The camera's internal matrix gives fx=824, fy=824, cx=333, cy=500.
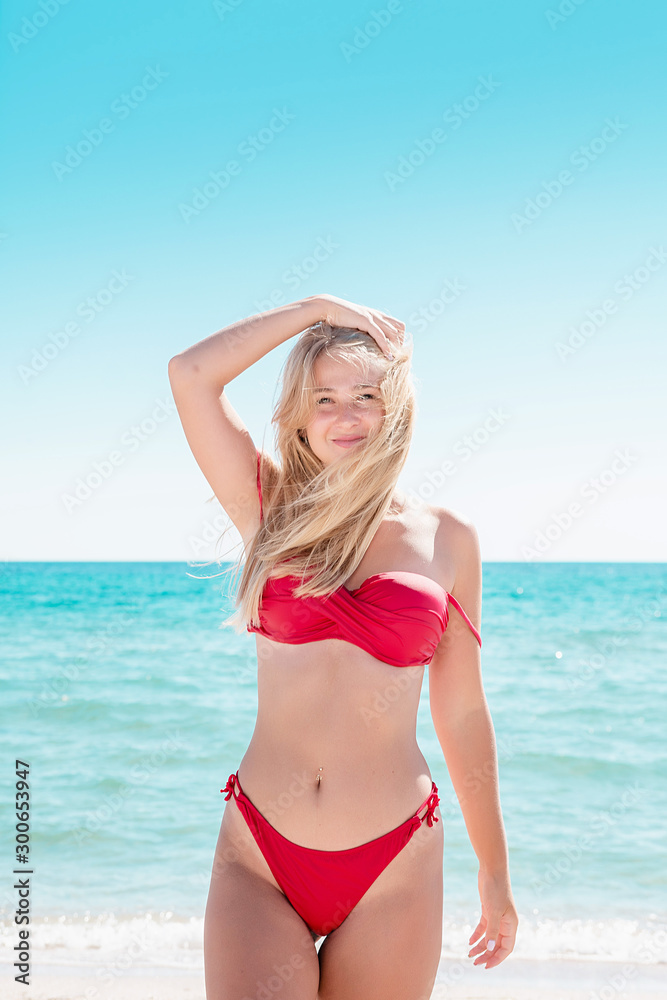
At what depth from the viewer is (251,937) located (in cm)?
199

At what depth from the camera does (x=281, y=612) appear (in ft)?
7.51

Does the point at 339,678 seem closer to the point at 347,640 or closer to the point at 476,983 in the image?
the point at 347,640

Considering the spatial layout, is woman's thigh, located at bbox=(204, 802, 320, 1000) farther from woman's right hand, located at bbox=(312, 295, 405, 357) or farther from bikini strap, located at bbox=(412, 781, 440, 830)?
woman's right hand, located at bbox=(312, 295, 405, 357)

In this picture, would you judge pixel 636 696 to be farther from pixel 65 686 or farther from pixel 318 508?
pixel 318 508

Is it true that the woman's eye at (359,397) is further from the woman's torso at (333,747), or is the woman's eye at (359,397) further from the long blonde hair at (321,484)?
the woman's torso at (333,747)

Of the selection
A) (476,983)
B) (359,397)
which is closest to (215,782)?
(476,983)

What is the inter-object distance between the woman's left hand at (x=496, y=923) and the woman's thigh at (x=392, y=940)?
289 millimetres

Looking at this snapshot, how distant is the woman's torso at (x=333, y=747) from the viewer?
217 centimetres

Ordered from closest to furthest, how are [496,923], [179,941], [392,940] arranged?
1. [392,940]
2. [496,923]
3. [179,941]

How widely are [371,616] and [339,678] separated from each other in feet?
0.62

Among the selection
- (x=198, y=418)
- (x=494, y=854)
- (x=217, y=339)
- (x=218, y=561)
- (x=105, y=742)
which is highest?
(x=217, y=339)

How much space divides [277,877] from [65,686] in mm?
11963

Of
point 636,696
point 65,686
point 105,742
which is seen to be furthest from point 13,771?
point 636,696

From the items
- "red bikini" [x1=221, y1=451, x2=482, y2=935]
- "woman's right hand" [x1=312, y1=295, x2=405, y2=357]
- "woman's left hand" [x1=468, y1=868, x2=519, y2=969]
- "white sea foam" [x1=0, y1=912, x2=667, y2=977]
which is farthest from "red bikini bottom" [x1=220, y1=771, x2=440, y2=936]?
"white sea foam" [x1=0, y1=912, x2=667, y2=977]
